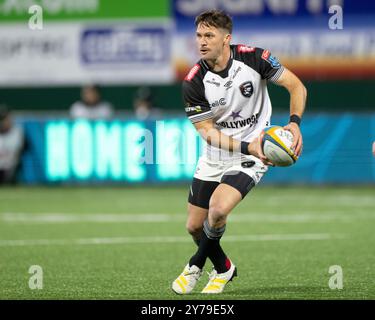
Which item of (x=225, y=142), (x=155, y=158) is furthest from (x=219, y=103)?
(x=155, y=158)

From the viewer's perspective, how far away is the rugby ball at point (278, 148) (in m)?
7.78

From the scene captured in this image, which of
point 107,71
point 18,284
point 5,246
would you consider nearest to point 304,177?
point 107,71

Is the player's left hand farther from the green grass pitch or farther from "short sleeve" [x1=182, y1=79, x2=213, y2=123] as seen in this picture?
the green grass pitch

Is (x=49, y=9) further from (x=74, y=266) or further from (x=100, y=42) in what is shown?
(x=74, y=266)

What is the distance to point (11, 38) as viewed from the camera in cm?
2227

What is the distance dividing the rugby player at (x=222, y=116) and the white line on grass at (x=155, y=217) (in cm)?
560

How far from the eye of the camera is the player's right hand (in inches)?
309

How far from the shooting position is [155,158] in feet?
57.8

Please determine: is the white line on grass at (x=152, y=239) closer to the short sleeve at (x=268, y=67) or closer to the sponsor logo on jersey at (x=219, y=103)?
the sponsor logo on jersey at (x=219, y=103)

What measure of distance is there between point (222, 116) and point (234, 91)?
0.25 meters

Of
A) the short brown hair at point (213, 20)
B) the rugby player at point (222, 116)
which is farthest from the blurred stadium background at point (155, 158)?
the short brown hair at point (213, 20)

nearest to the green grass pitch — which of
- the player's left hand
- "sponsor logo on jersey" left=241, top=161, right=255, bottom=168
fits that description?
"sponsor logo on jersey" left=241, top=161, right=255, bottom=168
